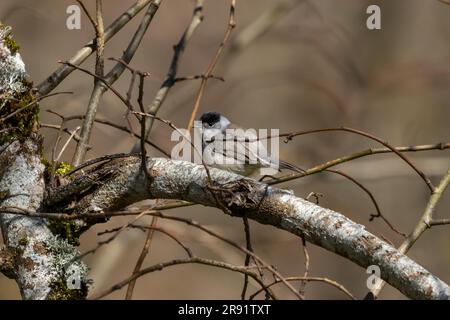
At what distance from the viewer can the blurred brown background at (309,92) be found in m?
6.62

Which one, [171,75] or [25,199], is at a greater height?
[171,75]

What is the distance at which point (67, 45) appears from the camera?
7297 millimetres

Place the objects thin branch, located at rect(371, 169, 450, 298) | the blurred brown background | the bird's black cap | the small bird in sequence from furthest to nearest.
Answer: the blurred brown background, the bird's black cap, the small bird, thin branch, located at rect(371, 169, 450, 298)

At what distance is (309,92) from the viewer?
8.19 metres

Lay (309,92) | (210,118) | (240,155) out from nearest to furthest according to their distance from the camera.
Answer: (240,155)
(210,118)
(309,92)

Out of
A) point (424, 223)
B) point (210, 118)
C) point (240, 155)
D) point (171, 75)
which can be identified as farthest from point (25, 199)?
point (210, 118)

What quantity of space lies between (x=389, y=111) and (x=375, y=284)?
5.89 meters

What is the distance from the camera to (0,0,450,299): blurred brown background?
6.62 metres

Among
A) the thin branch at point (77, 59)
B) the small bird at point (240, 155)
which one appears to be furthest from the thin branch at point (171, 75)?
the small bird at point (240, 155)

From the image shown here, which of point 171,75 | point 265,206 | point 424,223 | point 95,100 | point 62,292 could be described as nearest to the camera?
point 265,206

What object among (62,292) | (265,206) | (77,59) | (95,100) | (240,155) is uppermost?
(77,59)

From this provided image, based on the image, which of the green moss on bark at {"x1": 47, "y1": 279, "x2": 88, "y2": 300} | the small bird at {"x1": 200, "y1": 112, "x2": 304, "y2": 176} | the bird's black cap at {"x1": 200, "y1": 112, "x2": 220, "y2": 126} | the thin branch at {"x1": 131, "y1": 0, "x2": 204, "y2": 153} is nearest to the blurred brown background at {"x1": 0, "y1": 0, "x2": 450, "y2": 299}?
the bird's black cap at {"x1": 200, "y1": 112, "x2": 220, "y2": 126}

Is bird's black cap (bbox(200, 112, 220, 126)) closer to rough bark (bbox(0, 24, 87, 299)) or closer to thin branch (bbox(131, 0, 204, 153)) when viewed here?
thin branch (bbox(131, 0, 204, 153))

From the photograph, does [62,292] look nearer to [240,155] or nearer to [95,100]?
[95,100]
